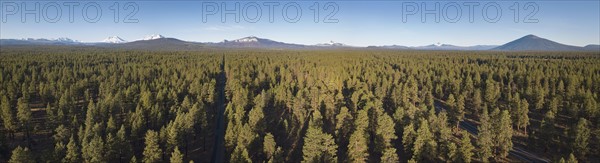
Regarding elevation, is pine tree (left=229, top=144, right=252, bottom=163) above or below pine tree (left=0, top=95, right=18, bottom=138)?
below

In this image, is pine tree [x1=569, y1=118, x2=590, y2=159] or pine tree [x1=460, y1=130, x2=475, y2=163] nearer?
pine tree [x1=460, y1=130, x2=475, y2=163]

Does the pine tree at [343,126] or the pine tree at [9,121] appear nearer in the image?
the pine tree at [9,121]

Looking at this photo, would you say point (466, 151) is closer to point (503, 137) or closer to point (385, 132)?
point (385, 132)

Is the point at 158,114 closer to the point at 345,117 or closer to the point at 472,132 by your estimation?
the point at 345,117

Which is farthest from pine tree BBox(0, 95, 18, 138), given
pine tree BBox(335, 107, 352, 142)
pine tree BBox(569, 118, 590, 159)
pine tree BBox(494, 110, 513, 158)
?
pine tree BBox(569, 118, 590, 159)

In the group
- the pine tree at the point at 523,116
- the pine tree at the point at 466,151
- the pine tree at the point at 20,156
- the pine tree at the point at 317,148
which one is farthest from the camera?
the pine tree at the point at 523,116

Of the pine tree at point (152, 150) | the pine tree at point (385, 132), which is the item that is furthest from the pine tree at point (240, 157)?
the pine tree at point (385, 132)

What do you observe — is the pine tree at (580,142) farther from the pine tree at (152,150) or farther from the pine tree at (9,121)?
the pine tree at (9,121)

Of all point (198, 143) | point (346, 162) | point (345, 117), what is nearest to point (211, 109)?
point (198, 143)

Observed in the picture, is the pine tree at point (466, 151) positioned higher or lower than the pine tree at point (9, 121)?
lower

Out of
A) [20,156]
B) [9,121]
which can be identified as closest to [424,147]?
[20,156]

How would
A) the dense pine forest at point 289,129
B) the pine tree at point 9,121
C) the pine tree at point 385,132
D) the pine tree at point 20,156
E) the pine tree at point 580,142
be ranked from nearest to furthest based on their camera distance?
the pine tree at point 20,156 → the dense pine forest at point 289,129 → the pine tree at point 580,142 → the pine tree at point 385,132 → the pine tree at point 9,121

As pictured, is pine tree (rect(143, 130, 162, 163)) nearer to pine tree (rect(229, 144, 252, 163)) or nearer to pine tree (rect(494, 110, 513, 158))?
pine tree (rect(229, 144, 252, 163))
